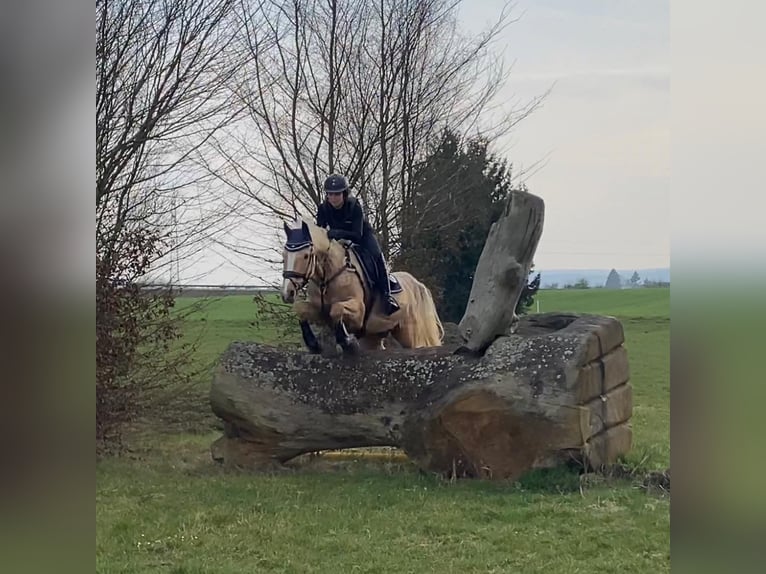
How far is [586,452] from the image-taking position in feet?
10.9

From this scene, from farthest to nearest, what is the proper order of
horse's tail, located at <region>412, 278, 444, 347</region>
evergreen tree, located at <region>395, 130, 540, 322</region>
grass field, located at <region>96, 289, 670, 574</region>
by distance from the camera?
evergreen tree, located at <region>395, 130, 540, 322</region> → horse's tail, located at <region>412, 278, 444, 347</region> → grass field, located at <region>96, 289, 670, 574</region>

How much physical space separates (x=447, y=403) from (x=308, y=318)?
2.52 ft

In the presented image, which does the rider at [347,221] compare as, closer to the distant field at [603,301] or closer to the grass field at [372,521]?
the grass field at [372,521]

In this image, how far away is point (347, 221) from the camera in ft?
11.9

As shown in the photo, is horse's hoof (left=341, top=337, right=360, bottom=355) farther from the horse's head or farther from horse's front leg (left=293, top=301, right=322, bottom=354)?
the horse's head

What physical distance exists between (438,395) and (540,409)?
17.7 inches

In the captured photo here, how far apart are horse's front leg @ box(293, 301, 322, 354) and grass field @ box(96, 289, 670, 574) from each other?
1.93 ft

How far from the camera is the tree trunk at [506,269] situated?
356cm

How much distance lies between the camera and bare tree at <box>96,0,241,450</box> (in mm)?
4504

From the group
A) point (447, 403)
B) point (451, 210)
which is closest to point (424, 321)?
point (447, 403)

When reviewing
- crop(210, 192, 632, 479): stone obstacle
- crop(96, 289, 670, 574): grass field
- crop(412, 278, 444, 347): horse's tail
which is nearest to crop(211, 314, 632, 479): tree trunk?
crop(210, 192, 632, 479): stone obstacle
